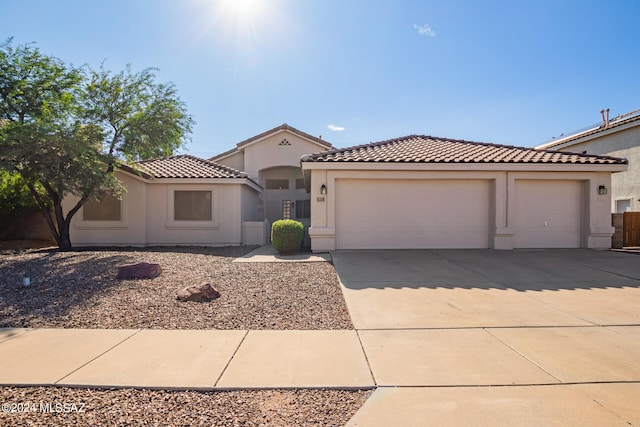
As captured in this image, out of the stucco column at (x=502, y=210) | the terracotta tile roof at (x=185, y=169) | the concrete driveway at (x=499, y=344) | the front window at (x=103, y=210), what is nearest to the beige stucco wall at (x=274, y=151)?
the terracotta tile roof at (x=185, y=169)

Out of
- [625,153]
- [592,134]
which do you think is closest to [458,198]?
[625,153]

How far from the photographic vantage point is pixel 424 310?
18.3ft

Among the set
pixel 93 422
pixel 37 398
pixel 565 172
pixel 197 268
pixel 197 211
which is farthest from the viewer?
pixel 197 211

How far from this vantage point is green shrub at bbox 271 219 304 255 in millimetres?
11383

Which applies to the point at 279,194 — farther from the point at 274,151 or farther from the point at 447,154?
the point at 447,154

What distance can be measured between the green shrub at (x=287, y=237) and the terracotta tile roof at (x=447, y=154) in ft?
7.90

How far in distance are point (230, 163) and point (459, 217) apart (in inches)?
629

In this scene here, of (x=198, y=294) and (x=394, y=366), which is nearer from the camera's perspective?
(x=394, y=366)

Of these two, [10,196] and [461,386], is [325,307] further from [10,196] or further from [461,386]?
[10,196]

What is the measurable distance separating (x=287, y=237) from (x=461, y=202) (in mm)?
6463

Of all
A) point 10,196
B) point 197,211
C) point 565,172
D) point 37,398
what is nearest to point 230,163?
point 197,211

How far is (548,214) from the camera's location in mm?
12336

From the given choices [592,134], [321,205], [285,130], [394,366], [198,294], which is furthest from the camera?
[285,130]

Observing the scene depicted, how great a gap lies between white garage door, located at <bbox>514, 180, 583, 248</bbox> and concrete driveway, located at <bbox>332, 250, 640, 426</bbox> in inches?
146
